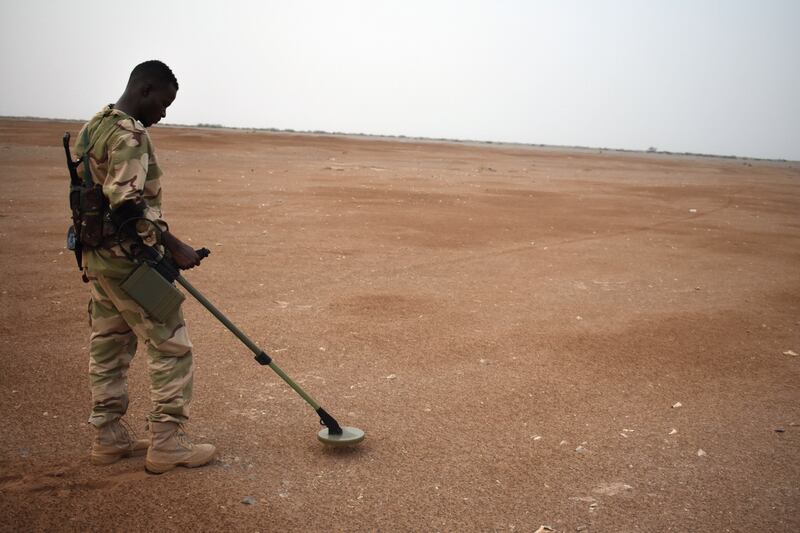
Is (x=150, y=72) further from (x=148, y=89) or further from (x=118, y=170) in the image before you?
(x=118, y=170)

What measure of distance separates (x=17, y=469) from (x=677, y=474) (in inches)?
150

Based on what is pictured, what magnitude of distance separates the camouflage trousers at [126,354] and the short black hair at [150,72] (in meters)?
1.08

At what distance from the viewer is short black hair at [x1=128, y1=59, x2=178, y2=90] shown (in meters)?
3.37

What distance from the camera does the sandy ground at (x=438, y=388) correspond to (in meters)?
3.34

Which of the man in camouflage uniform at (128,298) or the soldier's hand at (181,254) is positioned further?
the soldier's hand at (181,254)

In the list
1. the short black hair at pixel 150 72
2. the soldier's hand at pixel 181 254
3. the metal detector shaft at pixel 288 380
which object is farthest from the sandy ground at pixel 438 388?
the short black hair at pixel 150 72

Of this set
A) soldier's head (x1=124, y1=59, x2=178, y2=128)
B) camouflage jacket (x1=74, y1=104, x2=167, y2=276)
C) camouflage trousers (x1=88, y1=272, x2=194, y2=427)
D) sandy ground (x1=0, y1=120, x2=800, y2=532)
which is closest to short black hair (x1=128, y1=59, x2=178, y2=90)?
soldier's head (x1=124, y1=59, x2=178, y2=128)

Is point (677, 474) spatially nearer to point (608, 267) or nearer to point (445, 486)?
point (445, 486)

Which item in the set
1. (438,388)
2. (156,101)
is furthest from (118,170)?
(438,388)

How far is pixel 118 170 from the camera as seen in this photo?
122 inches

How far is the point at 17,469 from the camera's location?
3484 millimetres

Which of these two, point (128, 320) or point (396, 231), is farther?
point (396, 231)

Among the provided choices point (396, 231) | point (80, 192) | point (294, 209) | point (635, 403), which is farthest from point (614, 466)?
point (294, 209)

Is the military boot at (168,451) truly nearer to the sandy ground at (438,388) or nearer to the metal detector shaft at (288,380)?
the sandy ground at (438,388)
